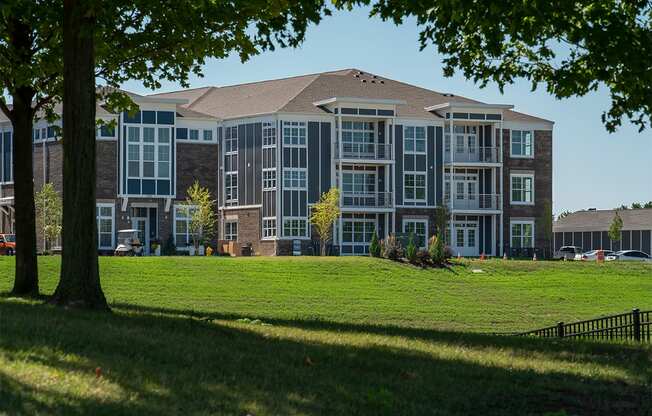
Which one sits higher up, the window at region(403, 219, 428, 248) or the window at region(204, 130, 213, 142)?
the window at region(204, 130, 213, 142)

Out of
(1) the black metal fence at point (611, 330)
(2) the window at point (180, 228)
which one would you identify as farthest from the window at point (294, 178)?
(1) the black metal fence at point (611, 330)

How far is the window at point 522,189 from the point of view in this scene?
73.8m

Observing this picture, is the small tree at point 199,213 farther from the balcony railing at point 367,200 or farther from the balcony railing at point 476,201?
the balcony railing at point 476,201

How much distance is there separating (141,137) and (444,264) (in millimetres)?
19891

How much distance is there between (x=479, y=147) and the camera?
72688mm

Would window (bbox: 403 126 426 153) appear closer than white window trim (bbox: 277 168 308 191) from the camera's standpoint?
No

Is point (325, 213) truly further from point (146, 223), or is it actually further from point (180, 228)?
point (146, 223)

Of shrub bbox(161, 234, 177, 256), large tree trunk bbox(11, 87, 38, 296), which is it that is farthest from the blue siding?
large tree trunk bbox(11, 87, 38, 296)

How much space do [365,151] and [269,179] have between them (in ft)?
21.6

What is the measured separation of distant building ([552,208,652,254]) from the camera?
101500mm

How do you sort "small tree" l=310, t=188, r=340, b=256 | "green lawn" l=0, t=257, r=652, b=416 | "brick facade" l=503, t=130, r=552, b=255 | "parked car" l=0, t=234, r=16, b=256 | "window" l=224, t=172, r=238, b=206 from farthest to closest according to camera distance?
"brick facade" l=503, t=130, r=552, b=255 < "window" l=224, t=172, r=238, b=206 < "small tree" l=310, t=188, r=340, b=256 < "parked car" l=0, t=234, r=16, b=256 < "green lawn" l=0, t=257, r=652, b=416

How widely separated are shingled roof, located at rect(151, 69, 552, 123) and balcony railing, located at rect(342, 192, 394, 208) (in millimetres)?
5575

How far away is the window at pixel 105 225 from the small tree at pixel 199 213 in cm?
449

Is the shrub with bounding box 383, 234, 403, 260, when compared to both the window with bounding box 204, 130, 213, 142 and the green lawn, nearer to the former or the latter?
the window with bounding box 204, 130, 213, 142
